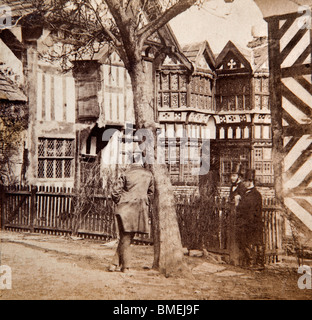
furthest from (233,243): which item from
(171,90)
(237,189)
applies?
(171,90)

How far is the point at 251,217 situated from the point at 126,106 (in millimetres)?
8172

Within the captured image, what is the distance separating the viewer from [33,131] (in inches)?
424

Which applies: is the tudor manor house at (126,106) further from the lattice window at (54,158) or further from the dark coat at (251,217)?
the dark coat at (251,217)

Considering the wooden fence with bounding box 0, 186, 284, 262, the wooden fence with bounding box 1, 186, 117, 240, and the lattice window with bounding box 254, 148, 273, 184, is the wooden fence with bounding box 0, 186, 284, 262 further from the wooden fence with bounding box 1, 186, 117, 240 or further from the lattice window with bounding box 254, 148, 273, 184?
the lattice window with bounding box 254, 148, 273, 184

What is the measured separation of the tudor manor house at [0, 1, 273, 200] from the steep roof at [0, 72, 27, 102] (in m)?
0.03

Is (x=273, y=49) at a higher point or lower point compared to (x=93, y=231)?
higher

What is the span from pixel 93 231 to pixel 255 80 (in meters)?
8.36

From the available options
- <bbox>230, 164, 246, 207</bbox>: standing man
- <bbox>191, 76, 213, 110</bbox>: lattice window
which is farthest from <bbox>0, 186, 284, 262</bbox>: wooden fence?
<bbox>191, 76, 213, 110</bbox>: lattice window

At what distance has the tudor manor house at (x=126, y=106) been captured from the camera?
9906 millimetres

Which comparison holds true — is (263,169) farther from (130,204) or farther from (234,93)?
(130,204)

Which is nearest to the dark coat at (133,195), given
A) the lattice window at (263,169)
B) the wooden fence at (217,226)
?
the wooden fence at (217,226)

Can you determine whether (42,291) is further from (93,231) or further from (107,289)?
(93,231)
